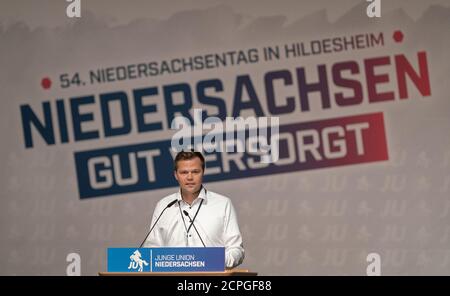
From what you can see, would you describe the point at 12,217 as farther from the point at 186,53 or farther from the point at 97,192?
the point at 186,53

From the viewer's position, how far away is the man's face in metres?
4.78

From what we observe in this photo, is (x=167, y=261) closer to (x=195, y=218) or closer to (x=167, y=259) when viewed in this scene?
(x=167, y=259)

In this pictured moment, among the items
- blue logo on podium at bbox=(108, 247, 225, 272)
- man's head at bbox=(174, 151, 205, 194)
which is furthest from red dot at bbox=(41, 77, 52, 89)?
blue logo on podium at bbox=(108, 247, 225, 272)

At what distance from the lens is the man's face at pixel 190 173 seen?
478cm

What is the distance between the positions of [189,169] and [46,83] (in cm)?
296

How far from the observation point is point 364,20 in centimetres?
707

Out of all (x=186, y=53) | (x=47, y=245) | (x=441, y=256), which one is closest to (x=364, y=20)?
(x=186, y=53)

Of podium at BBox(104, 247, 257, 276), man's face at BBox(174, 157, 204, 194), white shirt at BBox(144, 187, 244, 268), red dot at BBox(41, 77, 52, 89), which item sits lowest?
podium at BBox(104, 247, 257, 276)

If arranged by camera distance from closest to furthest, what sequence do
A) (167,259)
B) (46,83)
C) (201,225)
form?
(167,259) → (201,225) → (46,83)

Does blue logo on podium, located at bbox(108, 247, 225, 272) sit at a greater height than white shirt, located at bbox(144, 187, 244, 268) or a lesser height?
lesser

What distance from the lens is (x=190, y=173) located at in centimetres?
481

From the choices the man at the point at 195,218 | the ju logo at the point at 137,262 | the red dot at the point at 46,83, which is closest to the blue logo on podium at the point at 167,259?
the ju logo at the point at 137,262

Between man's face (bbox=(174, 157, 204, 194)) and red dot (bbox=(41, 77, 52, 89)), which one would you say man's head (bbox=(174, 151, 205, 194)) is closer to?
man's face (bbox=(174, 157, 204, 194))

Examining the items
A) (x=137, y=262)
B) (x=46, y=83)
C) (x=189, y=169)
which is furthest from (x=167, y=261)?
(x=46, y=83)
